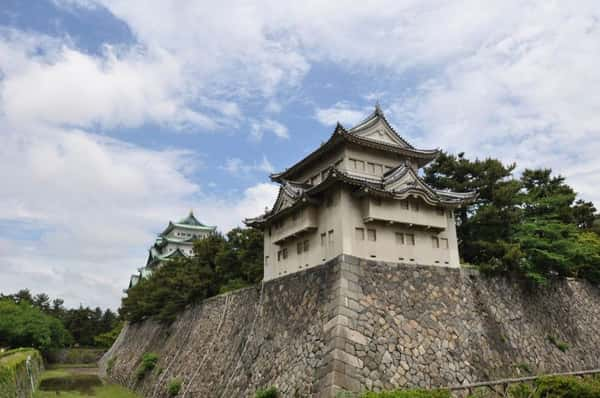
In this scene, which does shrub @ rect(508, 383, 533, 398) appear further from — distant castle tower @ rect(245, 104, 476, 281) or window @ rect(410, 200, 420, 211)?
window @ rect(410, 200, 420, 211)

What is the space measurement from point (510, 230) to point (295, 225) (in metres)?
11.8

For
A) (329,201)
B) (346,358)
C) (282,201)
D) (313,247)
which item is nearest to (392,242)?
(329,201)

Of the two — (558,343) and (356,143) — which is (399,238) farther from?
(558,343)

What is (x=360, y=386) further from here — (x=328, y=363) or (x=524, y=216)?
(x=524, y=216)

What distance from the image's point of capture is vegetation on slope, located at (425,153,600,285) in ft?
66.7

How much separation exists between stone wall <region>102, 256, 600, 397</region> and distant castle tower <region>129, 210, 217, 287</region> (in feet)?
118

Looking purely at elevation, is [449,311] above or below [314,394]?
above

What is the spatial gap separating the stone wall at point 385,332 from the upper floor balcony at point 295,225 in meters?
1.72

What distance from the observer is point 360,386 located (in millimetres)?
12969

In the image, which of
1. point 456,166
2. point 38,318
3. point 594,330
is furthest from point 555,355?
point 38,318

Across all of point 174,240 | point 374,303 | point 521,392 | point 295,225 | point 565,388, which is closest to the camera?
point 565,388

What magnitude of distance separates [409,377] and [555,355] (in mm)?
8926

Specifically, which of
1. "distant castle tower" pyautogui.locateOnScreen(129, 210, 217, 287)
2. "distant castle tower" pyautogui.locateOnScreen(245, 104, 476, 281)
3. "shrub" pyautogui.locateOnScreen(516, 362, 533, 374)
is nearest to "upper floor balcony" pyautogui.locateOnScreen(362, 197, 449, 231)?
"distant castle tower" pyautogui.locateOnScreen(245, 104, 476, 281)

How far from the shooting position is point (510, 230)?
2184 centimetres
